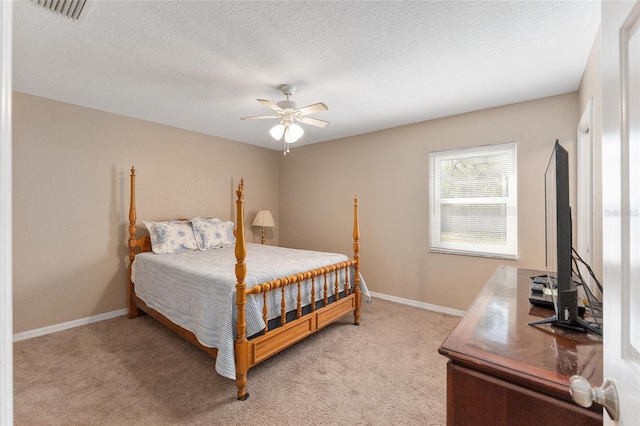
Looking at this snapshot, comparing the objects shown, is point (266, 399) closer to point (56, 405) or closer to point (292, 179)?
point (56, 405)

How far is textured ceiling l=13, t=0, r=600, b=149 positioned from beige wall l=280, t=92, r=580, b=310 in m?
0.29

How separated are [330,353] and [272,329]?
0.63 meters

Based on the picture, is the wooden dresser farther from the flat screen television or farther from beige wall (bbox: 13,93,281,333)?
beige wall (bbox: 13,93,281,333)

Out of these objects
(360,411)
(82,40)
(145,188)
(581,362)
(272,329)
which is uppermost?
(82,40)

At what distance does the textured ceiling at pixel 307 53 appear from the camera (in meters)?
1.61

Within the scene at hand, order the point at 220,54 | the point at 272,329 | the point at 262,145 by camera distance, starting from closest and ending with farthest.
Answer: the point at 220,54 < the point at 272,329 < the point at 262,145

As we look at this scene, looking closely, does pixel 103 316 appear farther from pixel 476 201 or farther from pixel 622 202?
pixel 476 201

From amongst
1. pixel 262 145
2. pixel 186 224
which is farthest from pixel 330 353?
pixel 262 145

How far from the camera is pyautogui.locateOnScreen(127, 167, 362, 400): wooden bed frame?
6.32 feet

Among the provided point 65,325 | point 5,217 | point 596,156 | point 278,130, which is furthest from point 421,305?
point 65,325

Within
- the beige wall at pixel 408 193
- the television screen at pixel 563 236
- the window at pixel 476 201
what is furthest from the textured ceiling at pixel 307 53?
the television screen at pixel 563 236

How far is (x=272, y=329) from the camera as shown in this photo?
2.21m

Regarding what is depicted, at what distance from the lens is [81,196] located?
10.1 feet

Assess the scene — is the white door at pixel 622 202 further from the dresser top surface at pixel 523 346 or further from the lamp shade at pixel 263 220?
the lamp shade at pixel 263 220
